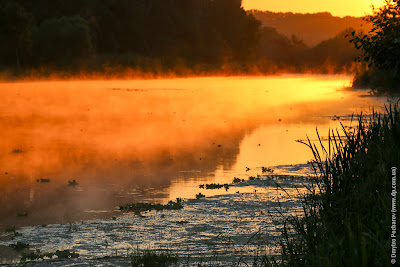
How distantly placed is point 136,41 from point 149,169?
3330 inches

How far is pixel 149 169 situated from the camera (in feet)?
63.1

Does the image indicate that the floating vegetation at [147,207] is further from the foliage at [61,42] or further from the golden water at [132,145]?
the foliage at [61,42]

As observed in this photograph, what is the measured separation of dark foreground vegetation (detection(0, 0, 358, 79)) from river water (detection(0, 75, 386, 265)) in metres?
35.7

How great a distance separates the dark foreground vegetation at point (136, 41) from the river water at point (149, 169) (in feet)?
117

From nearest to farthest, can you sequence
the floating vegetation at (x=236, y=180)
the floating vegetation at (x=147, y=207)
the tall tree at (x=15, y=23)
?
1. the floating vegetation at (x=147, y=207)
2. the floating vegetation at (x=236, y=180)
3. the tall tree at (x=15, y=23)

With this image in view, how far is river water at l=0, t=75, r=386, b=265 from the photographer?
11.7m

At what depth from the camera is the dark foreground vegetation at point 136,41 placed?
77.0 m

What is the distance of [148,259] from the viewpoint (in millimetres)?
9664

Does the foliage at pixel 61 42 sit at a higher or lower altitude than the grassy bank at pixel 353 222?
higher

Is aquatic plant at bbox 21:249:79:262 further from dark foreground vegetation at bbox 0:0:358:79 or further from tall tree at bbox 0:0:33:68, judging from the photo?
tall tree at bbox 0:0:33:68

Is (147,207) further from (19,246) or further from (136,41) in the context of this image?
(136,41)

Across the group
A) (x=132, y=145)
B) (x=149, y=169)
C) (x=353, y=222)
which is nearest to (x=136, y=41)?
(x=132, y=145)

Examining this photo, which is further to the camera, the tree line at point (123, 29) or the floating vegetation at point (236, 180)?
the tree line at point (123, 29)

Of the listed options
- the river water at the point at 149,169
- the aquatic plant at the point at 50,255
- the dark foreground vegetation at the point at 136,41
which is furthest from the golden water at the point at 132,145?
the dark foreground vegetation at the point at 136,41
